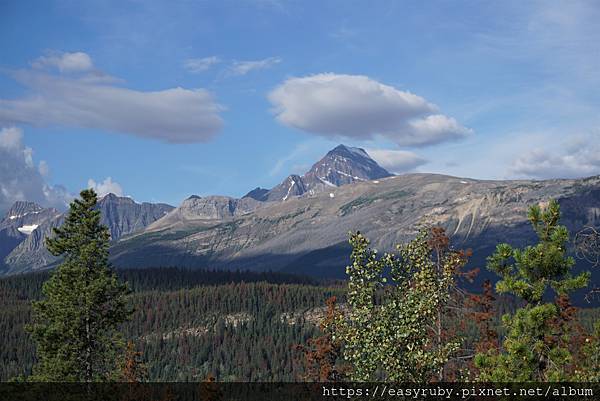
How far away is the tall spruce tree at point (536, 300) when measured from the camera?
2112cm

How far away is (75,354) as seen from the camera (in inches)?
1700

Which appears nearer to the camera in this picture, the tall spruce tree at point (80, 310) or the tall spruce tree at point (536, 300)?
the tall spruce tree at point (536, 300)

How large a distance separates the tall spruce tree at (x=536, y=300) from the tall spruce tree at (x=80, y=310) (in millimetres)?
30583

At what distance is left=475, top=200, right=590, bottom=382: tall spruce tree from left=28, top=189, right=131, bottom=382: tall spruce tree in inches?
1204

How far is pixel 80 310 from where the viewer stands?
42719 mm

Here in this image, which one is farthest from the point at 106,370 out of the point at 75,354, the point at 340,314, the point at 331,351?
the point at 340,314

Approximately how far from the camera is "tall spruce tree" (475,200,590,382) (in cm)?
2112

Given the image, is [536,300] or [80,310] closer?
[536,300]

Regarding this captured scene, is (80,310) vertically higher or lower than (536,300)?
lower

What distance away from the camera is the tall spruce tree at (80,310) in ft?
141

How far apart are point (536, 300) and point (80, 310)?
3293 cm

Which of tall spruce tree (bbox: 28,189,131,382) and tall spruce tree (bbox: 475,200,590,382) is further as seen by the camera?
tall spruce tree (bbox: 28,189,131,382)

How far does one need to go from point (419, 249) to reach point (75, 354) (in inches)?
1233

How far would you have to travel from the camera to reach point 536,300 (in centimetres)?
2217
